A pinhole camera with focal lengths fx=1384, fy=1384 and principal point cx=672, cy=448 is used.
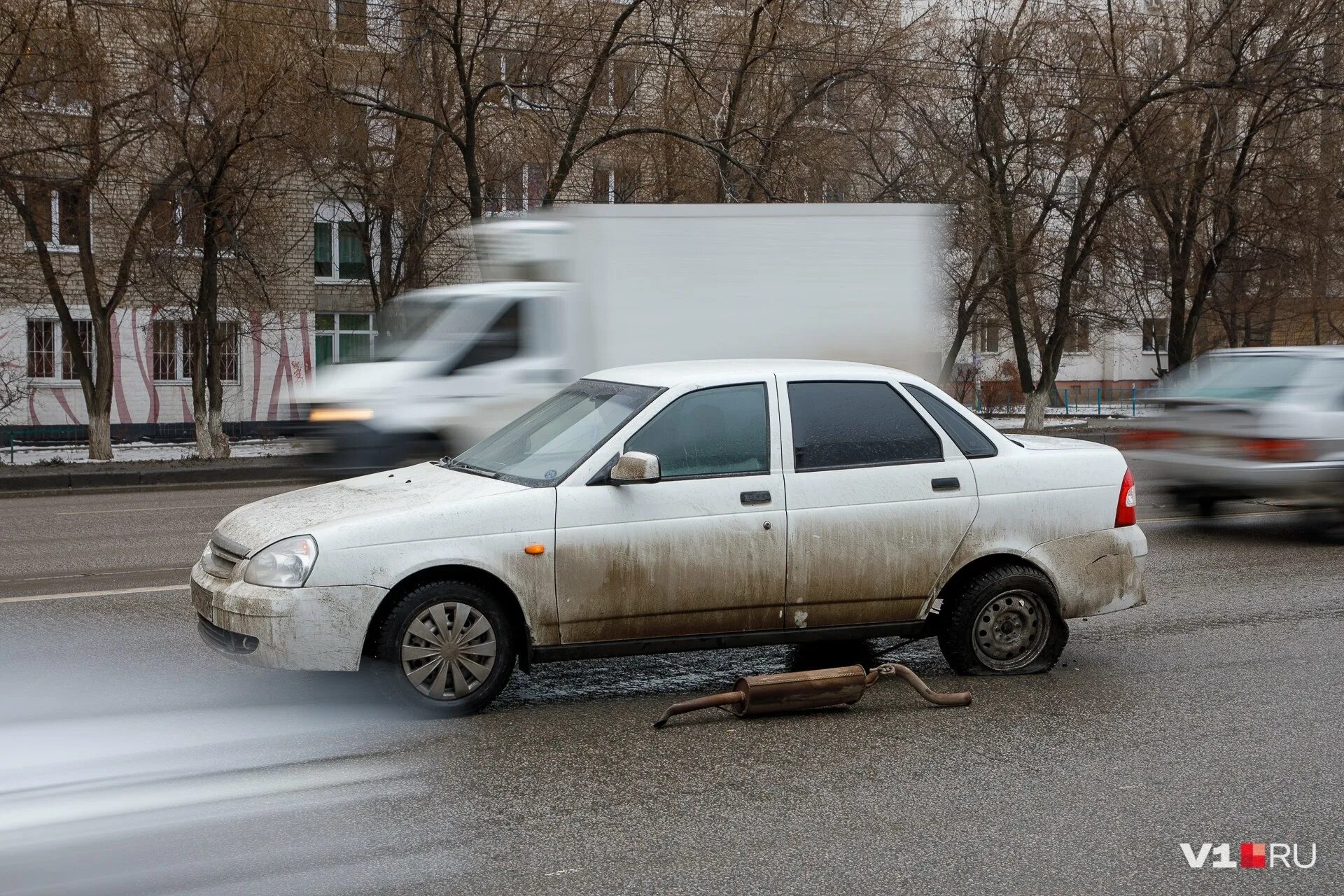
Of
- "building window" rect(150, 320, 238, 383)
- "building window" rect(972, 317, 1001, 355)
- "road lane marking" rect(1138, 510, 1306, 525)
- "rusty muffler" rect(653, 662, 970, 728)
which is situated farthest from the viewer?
"building window" rect(150, 320, 238, 383)

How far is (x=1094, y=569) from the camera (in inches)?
271

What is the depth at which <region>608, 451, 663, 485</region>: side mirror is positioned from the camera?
6039mm

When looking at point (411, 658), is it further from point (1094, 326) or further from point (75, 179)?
point (1094, 326)

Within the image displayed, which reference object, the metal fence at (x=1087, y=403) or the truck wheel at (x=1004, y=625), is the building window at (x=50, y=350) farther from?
the truck wheel at (x=1004, y=625)

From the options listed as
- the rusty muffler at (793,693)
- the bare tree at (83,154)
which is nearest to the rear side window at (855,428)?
the rusty muffler at (793,693)

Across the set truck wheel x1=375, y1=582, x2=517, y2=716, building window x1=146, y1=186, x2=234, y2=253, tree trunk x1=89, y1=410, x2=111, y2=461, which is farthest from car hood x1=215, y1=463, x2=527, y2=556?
tree trunk x1=89, y1=410, x2=111, y2=461

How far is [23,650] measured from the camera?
24.1ft

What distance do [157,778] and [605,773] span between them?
5.48 feet

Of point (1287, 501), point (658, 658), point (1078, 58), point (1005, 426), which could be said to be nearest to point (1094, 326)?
point (1005, 426)

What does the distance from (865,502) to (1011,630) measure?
107cm

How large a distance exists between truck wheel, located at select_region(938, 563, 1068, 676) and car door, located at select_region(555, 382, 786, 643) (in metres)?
0.98

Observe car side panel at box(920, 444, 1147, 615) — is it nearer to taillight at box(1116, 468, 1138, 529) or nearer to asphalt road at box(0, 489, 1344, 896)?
taillight at box(1116, 468, 1138, 529)

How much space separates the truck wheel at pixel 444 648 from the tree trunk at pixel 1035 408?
2776 cm

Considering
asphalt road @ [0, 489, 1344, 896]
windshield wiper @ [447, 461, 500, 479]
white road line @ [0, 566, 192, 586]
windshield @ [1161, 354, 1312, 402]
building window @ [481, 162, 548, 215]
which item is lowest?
asphalt road @ [0, 489, 1344, 896]
